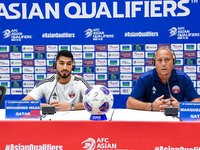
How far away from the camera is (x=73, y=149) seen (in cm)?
110

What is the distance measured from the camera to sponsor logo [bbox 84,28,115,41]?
2963mm

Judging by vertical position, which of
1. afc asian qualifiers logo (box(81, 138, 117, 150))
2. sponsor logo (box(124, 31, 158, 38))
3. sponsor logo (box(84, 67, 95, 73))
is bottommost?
afc asian qualifiers logo (box(81, 138, 117, 150))

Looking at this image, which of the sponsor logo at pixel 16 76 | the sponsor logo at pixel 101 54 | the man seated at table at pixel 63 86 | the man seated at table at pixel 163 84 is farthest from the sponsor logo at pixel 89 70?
the man seated at table at pixel 163 84

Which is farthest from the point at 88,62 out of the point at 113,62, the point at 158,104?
the point at 158,104

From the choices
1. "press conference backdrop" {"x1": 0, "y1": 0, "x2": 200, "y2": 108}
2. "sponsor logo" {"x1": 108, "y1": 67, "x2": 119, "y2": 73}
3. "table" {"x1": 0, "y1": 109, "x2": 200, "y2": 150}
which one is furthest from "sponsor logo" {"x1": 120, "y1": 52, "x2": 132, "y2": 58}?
"table" {"x1": 0, "y1": 109, "x2": 200, "y2": 150}

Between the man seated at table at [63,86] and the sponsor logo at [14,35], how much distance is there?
1199mm

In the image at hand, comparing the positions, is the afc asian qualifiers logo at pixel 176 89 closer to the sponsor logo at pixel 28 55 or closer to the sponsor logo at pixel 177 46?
the sponsor logo at pixel 177 46

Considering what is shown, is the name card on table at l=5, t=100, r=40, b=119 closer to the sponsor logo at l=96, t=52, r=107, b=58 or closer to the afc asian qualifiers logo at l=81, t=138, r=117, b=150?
the afc asian qualifiers logo at l=81, t=138, r=117, b=150

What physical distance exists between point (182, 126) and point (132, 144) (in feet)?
0.96

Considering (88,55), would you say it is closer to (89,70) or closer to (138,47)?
(89,70)

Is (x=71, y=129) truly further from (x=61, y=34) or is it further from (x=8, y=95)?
(x=8, y=95)

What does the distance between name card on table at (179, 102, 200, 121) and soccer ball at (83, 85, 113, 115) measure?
0.46 meters

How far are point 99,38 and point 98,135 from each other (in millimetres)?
2074

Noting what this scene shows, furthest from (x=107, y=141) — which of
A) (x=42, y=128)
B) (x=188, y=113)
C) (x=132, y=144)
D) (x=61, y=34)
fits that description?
(x=61, y=34)
